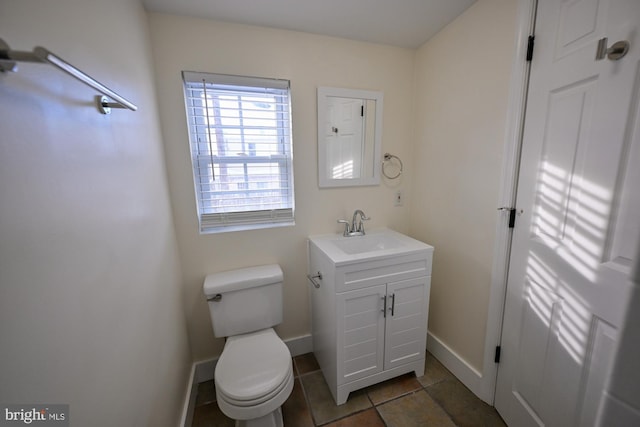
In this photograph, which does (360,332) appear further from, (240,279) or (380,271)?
(240,279)

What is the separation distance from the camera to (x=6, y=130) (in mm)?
456

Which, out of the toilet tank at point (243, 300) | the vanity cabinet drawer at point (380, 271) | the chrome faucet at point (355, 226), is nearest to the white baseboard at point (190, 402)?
the toilet tank at point (243, 300)

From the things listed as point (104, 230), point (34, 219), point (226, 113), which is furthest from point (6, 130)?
point (226, 113)

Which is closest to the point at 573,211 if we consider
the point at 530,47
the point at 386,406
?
the point at 530,47

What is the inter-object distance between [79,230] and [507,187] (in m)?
1.71

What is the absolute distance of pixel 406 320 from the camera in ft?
5.09

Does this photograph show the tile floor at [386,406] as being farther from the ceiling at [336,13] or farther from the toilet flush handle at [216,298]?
the ceiling at [336,13]

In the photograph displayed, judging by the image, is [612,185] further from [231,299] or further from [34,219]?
[231,299]

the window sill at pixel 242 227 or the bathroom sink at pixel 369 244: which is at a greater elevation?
the window sill at pixel 242 227

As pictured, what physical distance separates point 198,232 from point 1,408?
3.97 feet

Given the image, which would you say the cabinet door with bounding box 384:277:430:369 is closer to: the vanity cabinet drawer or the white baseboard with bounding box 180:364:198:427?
the vanity cabinet drawer

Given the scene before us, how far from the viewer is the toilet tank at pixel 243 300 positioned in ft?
4.82

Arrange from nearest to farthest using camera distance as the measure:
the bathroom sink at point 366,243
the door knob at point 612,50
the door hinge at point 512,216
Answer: the door knob at point 612,50, the door hinge at point 512,216, the bathroom sink at point 366,243

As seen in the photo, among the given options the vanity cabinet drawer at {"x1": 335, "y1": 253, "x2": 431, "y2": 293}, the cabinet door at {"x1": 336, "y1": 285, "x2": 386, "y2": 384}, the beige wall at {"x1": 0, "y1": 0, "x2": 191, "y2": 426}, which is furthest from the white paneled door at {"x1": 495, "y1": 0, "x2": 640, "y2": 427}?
the beige wall at {"x1": 0, "y1": 0, "x2": 191, "y2": 426}
